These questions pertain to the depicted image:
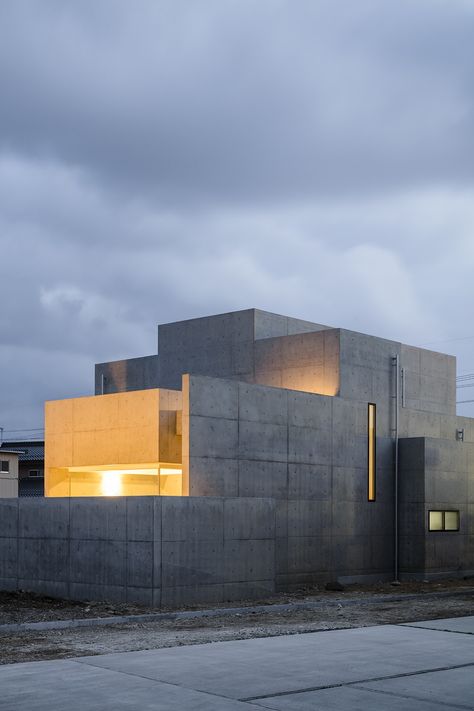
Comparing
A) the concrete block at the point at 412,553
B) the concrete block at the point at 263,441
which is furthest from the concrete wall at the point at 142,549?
the concrete block at the point at 412,553

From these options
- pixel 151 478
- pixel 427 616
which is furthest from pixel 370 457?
pixel 427 616

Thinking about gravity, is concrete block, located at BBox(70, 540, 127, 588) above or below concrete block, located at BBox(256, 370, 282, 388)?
below

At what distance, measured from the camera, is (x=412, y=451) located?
3028cm

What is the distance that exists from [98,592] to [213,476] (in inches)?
174

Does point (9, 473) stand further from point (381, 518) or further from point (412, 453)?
point (412, 453)

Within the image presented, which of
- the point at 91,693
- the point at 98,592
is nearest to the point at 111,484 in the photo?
the point at 98,592

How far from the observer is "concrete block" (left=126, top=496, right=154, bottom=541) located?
68.4 feet

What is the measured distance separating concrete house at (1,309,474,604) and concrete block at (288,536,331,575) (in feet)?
0.18

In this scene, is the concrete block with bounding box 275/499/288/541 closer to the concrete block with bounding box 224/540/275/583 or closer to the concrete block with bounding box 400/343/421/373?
the concrete block with bounding box 224/540/275/583

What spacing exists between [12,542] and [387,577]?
1193 cm

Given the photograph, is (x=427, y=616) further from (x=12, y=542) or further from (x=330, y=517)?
(x=12, y=542)

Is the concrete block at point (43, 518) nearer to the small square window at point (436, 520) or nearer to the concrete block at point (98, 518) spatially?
the concrete block at point (98, 518)

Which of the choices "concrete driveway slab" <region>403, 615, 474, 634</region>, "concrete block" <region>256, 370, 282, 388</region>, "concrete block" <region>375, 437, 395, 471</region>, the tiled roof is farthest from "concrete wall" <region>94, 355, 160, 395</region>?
the tiled roof

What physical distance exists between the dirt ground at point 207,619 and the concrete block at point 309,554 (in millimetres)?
791
